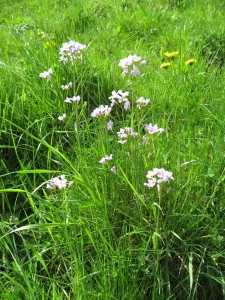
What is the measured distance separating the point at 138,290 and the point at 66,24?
102 inches

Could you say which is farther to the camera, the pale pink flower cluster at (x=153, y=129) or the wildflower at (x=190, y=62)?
the wildflower at (x=190, y=62)

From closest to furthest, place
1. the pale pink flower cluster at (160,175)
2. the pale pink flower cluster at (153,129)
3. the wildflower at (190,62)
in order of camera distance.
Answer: the pale pink flower cluster at (160,175) → the pale pink flower cluster at (153,129) → the wildflower at (190,62)

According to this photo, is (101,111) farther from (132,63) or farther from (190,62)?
(190,62)

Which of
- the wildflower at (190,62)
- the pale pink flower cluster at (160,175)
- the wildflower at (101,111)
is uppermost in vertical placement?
the wildflower at (190,62)

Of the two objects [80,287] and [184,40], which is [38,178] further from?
[184,40]

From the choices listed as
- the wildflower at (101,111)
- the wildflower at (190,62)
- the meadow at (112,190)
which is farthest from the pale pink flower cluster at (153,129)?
the wildflower at (190,62)

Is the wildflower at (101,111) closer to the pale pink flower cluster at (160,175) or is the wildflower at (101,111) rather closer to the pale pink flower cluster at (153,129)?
the pale pink flower cluster at (153,129)

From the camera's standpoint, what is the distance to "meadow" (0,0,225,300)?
4.27 ft

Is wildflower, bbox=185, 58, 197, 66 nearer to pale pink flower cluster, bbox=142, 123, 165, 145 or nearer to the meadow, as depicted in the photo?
the meadow

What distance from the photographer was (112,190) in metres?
1.52

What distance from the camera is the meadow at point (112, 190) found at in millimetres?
1301

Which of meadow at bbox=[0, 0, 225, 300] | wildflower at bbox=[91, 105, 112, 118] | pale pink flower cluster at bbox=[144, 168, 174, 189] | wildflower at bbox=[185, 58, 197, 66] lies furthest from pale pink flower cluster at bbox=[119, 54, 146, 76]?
wildflower at bbox=[185, 58, 197, 66]

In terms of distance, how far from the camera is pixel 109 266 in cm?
131

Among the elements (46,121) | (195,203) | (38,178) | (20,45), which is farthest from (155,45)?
(195,203)
